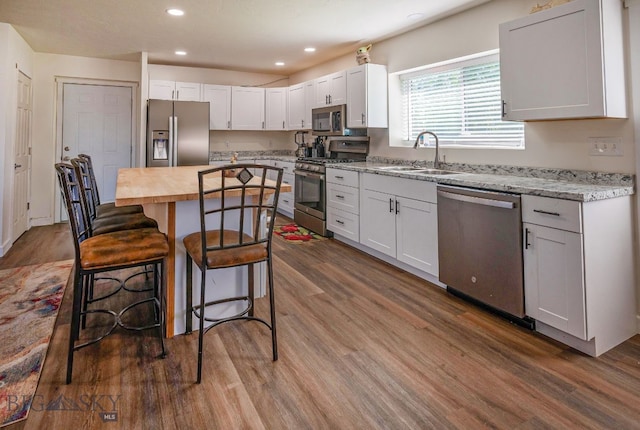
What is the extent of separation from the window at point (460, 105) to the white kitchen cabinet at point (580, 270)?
3.56ft

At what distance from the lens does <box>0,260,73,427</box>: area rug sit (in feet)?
5.65

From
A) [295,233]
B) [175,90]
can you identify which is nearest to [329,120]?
[295,233]

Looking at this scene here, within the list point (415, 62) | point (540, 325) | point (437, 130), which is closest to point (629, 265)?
point (540, 325)

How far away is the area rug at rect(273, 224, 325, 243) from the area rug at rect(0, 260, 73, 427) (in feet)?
7.60

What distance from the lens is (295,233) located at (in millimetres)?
4887

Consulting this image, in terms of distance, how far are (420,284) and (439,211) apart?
2.24ft

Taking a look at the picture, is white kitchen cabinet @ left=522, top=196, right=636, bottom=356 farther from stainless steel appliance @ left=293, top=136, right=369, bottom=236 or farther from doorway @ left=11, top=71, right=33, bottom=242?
doorway @ left=11, top=71, right=33, bottom=242

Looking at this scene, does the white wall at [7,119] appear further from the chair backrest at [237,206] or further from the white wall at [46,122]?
the chair backrest at [237,206]

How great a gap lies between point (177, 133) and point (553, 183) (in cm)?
470

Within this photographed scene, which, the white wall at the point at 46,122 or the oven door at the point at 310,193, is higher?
the white wall at the point at 46,122

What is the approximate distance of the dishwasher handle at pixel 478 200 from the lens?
7.61 ft

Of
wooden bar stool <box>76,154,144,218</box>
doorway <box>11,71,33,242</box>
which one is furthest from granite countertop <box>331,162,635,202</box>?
doorway <box>11,71,33,242</box>

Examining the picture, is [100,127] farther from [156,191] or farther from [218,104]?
[156,191]

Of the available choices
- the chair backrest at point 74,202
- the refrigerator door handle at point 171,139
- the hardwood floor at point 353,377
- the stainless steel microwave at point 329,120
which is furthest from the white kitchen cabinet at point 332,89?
the chair backrest at point 74,202
